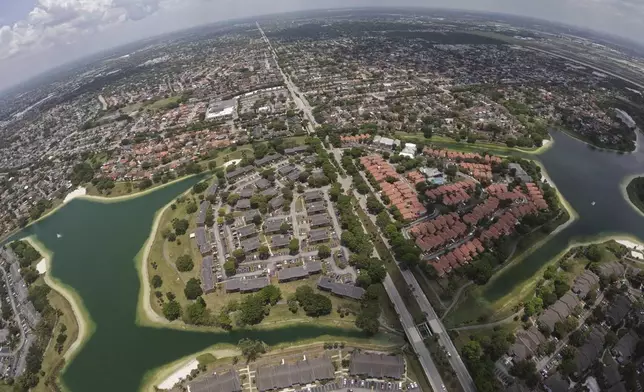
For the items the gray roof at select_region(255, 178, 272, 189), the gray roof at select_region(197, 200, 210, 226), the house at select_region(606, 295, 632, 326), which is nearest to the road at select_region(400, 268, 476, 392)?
the house at select_region(606, 295, 632, 326)

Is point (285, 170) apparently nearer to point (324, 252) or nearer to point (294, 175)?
point (294, 175)

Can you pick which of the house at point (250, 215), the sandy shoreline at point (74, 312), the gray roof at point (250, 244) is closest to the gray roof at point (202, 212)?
the house at point (250, 215)

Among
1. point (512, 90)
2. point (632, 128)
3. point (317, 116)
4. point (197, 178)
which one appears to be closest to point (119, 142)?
point (197, 178)

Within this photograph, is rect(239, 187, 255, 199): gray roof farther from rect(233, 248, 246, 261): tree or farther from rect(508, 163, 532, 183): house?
rect(508, 163, 532, 183): house

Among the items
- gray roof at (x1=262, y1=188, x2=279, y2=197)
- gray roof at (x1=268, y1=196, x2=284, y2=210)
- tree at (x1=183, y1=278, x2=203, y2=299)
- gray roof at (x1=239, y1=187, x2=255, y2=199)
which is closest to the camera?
tree at (x1=183, y1=278, x2=203, y2=299)

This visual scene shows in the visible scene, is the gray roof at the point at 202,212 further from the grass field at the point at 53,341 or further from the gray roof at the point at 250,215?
the grass field at the point at 53,341
